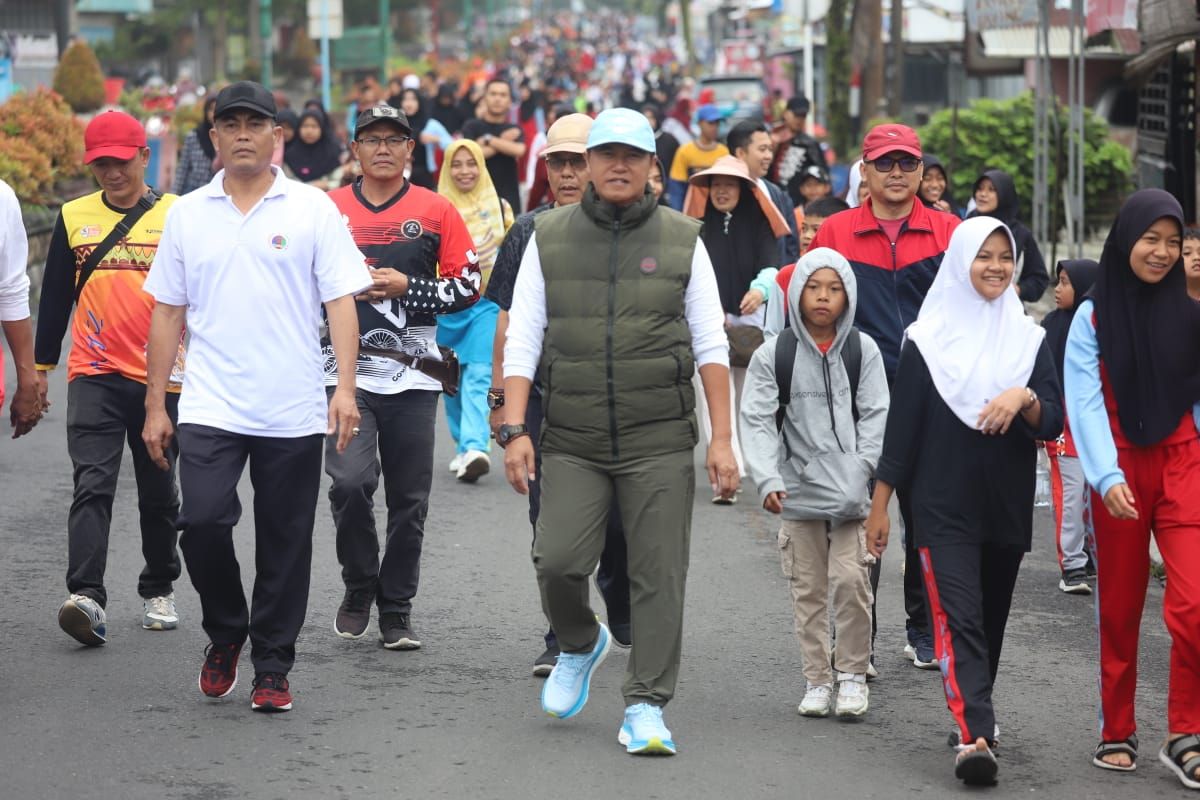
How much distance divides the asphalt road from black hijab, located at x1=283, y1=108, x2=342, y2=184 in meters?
8.51

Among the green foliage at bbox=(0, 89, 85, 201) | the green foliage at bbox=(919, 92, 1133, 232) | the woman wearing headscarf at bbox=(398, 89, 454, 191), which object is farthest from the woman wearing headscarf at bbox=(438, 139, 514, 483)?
the green foliage at bbox=(919, 92, 1133, 232)

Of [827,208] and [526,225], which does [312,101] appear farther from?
[526,225]

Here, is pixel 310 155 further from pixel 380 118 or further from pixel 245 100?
pixel 245 100

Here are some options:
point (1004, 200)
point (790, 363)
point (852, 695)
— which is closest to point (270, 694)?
point (852, 695)

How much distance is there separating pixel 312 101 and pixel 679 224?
12281 mm

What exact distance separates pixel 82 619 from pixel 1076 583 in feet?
14.1

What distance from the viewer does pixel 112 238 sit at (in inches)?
275

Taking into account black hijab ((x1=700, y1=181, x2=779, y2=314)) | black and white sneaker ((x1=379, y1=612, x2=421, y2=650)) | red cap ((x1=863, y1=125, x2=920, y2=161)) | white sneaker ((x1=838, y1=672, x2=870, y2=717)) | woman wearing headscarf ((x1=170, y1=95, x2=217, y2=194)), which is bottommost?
white sneaker ((x1=838, y1=672, x2=870, y2=717))

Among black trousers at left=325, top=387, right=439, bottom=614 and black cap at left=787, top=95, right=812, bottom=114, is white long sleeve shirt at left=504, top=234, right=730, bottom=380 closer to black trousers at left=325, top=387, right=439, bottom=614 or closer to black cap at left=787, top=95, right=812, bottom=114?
black trousers at left=325, top=387, right=439, bottom=614

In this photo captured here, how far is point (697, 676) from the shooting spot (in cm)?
681

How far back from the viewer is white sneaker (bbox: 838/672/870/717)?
6.24m

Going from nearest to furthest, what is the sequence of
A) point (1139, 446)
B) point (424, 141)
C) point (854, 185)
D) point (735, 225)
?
point (1139, 446) < point (735, 225) < point (854, 185) < point (424, 141)

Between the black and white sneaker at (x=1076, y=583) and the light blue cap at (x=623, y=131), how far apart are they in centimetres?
369

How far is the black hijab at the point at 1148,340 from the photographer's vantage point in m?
5.66
